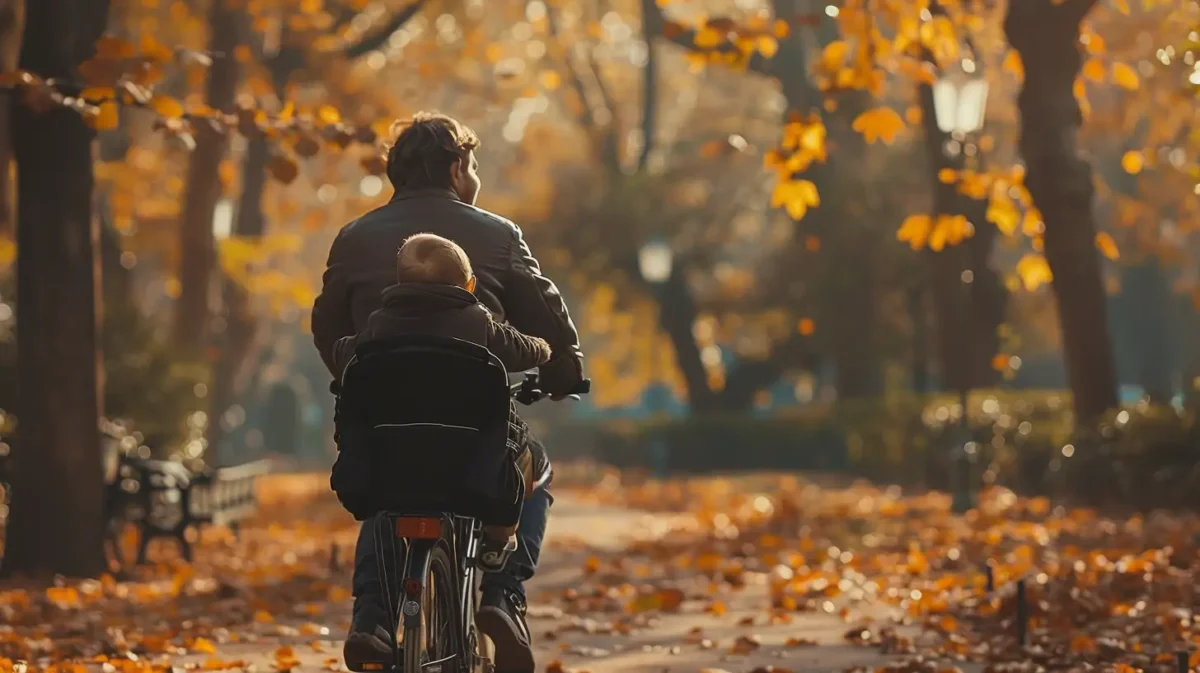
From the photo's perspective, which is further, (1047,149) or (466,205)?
(1047,149)

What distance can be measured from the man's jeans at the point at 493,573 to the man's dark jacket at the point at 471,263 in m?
0.45

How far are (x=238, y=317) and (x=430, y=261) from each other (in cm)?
2191

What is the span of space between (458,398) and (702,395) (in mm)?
28902

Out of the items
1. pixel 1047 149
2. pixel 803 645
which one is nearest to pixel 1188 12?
pixel 1047 149

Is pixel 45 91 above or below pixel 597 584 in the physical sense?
above

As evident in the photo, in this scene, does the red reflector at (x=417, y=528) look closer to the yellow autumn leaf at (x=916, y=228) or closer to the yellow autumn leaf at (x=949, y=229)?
the yellow autumn leaf at (x=916, y=228)

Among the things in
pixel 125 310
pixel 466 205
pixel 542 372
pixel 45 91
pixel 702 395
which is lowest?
pixel 542 372

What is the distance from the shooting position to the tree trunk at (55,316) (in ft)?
38.5

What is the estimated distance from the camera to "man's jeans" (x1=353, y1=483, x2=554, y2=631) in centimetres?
530

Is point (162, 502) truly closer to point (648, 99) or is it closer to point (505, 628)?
point (505, 628)

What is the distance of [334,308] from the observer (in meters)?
5.71

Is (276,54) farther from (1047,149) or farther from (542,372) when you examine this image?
(542,372)

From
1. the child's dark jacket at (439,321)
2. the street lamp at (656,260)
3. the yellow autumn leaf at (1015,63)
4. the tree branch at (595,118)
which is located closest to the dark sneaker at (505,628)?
the child's dark jacket at (439,321)

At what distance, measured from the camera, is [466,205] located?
569 centimetres
